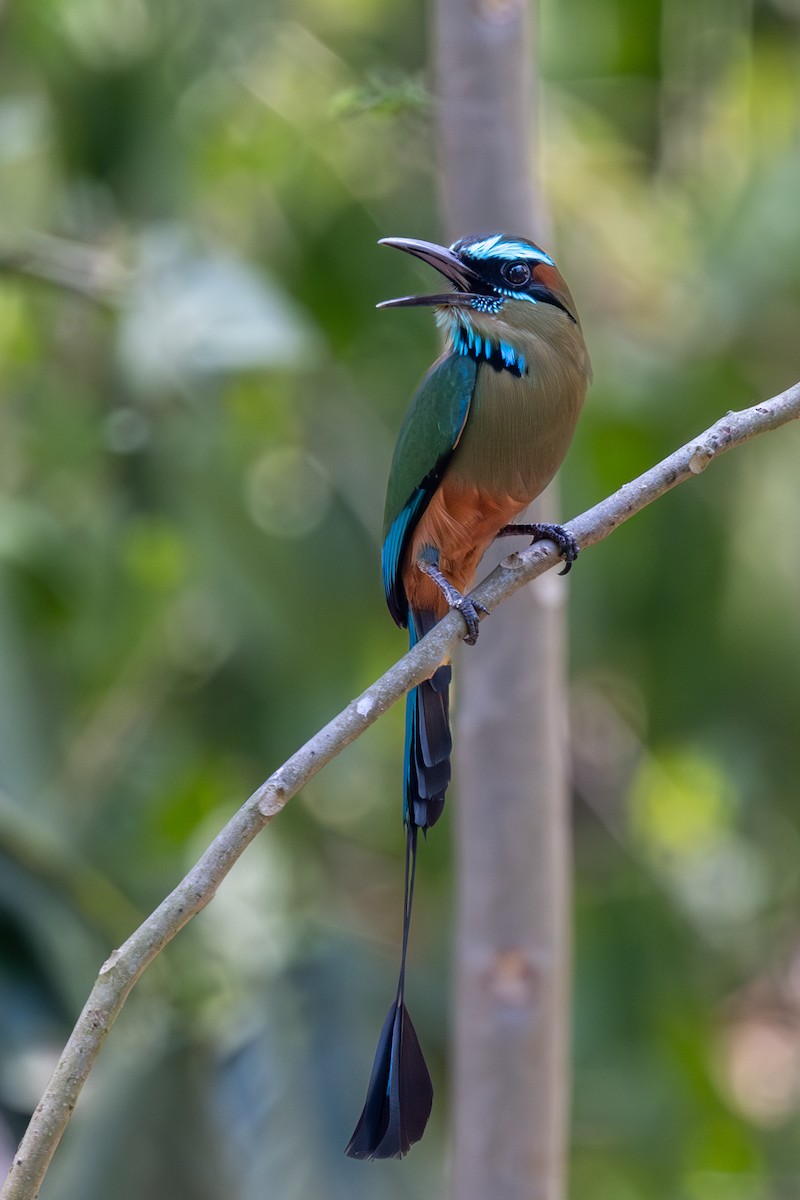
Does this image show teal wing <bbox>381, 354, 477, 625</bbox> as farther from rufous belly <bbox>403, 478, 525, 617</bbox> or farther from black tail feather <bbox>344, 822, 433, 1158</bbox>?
black tail feather <bbox>344, 822, 433, 1158</bbox>

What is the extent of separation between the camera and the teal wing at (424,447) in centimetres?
166

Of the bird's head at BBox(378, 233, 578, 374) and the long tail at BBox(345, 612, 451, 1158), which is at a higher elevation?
the bird's head at BBox(378, 233, 578, 374)

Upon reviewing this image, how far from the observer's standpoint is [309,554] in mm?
3477

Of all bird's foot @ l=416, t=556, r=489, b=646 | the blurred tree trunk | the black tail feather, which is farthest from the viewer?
the blurred tree trunk

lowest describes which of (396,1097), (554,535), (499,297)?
(396,1097)

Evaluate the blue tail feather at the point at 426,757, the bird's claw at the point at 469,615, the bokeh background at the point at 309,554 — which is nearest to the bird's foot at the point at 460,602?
the bird's claw at the point at 469,615

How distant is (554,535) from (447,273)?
33 cm

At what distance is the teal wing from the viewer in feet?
5.43

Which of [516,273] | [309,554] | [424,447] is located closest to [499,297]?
[516,273]

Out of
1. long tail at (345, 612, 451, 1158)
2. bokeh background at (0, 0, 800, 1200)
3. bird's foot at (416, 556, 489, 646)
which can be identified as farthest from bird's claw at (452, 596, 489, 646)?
bokeh background at (0, 0, 800, 1200)

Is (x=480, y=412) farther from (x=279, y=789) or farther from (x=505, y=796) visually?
(x=505, y=796)

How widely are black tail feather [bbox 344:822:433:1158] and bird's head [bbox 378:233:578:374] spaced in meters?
0.61

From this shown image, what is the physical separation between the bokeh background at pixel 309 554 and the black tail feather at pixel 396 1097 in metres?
1.36

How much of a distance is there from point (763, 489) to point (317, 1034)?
179cm
